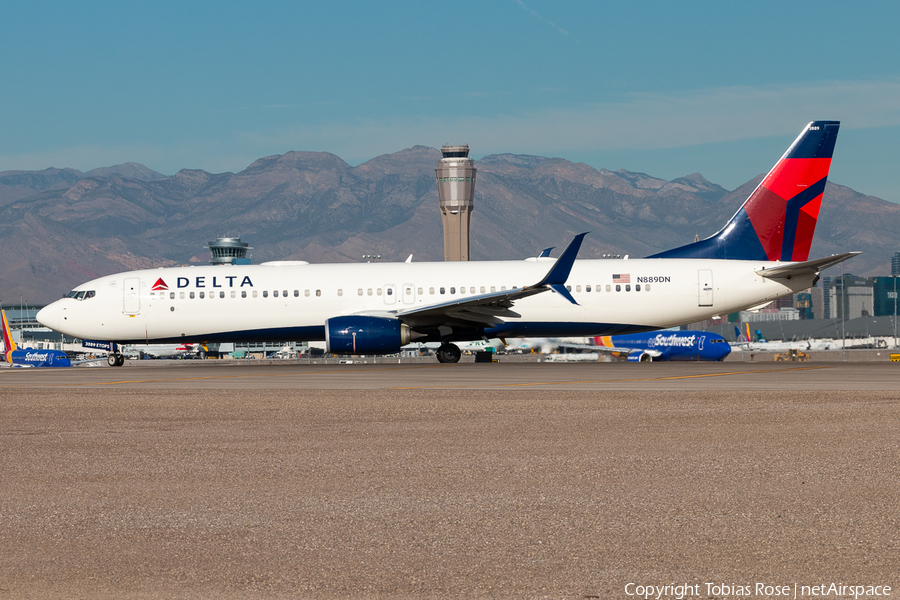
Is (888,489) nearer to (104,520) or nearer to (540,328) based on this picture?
(104,520)

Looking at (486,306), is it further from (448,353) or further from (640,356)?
(640,356)

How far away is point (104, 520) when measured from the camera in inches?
332

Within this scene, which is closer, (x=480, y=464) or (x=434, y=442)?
(x=480, y=464)

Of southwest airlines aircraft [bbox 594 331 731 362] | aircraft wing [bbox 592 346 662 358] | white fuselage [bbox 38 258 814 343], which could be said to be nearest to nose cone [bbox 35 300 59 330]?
white fuselage [bbox 38 258 814 343]

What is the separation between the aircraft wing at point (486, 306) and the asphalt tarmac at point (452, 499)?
41.8 ft

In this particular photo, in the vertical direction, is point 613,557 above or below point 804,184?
below

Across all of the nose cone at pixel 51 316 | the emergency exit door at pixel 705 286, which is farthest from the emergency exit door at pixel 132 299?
the emergency exit door at pixel 705 286

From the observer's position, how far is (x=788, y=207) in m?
34.5

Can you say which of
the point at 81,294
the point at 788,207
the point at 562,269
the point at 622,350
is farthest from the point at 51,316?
the point at 622,350

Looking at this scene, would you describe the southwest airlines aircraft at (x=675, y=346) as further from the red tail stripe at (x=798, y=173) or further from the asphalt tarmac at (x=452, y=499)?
the asphalt tarmac at (x=452, y=499)

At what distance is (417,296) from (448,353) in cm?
298

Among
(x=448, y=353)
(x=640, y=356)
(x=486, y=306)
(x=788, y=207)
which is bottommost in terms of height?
(x=640, y=356)

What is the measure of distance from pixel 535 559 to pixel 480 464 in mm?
4231

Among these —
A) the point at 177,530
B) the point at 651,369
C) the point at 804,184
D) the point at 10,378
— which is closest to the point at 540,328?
the point at 651,369
